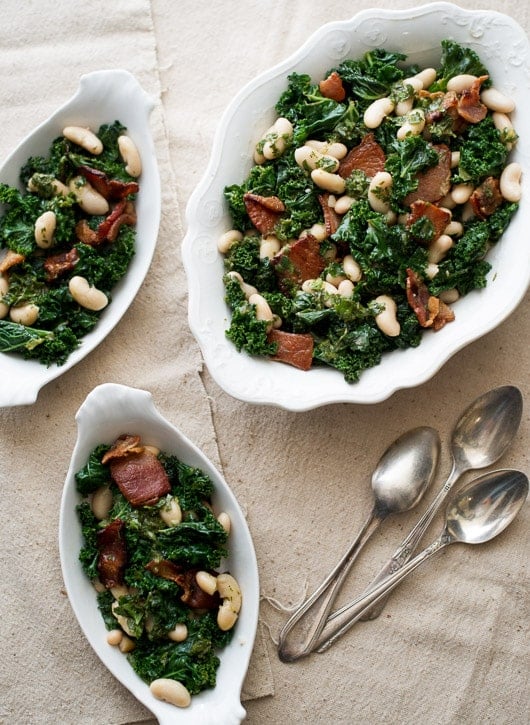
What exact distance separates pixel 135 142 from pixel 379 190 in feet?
3.51

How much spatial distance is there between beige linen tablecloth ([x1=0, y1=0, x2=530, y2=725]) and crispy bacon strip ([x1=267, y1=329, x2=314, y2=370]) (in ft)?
1.26

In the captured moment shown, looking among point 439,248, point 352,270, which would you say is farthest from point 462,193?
point 352,270

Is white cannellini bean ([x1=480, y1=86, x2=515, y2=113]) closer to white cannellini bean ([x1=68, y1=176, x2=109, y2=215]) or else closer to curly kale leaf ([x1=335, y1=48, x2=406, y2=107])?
curly kale leaf ([x1=335, y1=48, x2=406, y2=107])

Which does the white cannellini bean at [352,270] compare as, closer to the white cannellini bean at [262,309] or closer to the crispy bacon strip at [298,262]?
the crispy bacon strip at [298,262]

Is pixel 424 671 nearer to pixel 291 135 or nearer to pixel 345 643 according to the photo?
pixel 345 643

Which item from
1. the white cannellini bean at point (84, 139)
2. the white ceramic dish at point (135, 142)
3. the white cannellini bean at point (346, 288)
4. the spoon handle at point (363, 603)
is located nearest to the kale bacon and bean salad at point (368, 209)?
the white cannellini bean at point (346, 288)

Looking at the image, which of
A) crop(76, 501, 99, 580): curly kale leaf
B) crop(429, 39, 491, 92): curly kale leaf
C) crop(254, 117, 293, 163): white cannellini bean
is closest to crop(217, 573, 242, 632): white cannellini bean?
crop(76, 501, 99, 580): curly kale leaf

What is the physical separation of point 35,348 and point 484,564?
2.09m

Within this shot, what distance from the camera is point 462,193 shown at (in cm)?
292

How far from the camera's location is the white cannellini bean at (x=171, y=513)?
2953mm

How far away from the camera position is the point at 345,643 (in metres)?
3.19

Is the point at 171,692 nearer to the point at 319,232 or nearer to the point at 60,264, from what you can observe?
the point at 60,264

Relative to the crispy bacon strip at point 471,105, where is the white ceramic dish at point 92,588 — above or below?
below

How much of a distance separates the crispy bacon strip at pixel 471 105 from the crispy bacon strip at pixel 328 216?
1.96 feet
